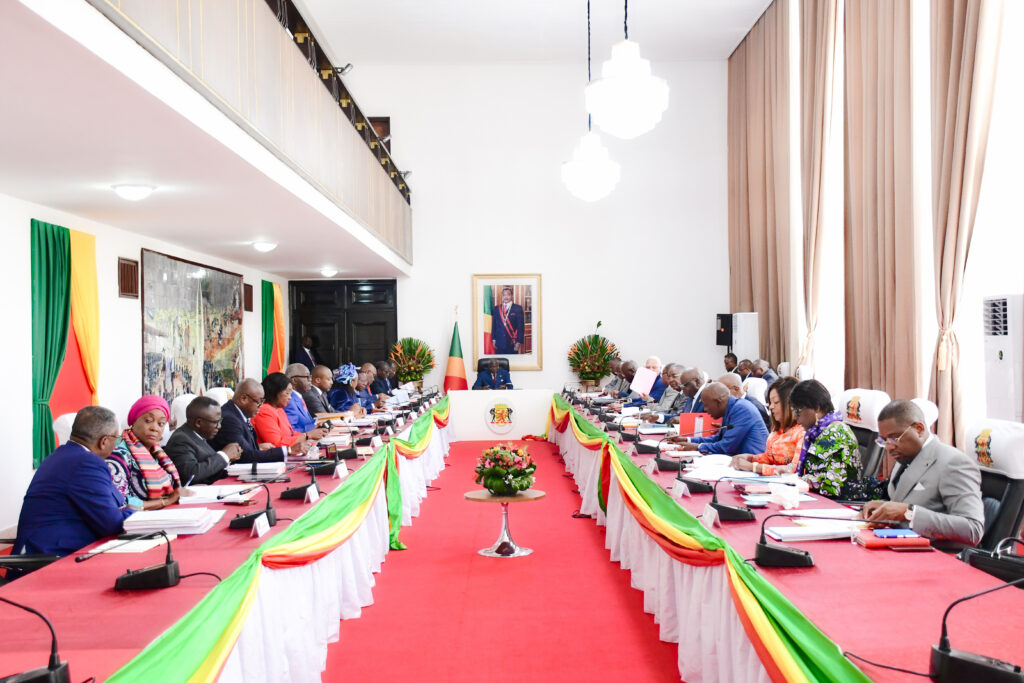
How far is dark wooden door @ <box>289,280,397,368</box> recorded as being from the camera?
13.6 meters

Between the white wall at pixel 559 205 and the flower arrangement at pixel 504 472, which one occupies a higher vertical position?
the white wall at pixel 559 205

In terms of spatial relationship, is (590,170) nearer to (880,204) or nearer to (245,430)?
(880,204)

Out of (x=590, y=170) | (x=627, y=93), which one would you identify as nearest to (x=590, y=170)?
(x=590, y=170)

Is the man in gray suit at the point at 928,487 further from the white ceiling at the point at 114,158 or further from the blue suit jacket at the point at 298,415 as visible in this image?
the blue suit jacket at the point at 298,415

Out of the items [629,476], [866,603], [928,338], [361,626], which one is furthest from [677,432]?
[866,603]

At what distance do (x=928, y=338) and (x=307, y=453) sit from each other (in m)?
5.31

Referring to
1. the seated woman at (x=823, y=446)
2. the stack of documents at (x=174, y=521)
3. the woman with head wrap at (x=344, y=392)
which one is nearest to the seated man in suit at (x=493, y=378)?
the woman with head wrap at (x=344, y=392)

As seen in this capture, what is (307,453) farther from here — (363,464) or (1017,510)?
(1017,510)

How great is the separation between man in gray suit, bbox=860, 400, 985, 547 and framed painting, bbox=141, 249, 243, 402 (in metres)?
6.96

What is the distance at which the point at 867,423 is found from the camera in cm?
477

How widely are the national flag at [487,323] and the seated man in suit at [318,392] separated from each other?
15.2 feet

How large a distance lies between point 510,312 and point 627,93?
722 centimetres

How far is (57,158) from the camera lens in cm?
470

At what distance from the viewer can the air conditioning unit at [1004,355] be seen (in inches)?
210
